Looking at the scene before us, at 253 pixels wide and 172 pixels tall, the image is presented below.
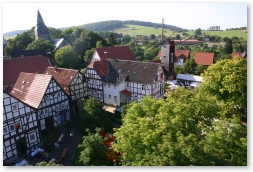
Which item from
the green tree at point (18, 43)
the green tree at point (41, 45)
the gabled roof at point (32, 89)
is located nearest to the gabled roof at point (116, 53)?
the green tree at point (41, 45)

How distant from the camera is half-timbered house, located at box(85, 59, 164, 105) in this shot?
1936 centimetres

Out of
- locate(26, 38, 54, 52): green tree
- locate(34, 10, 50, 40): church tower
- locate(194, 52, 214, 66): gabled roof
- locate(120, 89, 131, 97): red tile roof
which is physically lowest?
locate(120, 89, 131, 97): red tile roof

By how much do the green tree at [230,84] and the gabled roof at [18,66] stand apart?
15648 millimetres

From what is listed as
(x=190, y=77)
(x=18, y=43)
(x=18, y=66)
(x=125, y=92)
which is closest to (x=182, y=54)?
(x=190, y=77)

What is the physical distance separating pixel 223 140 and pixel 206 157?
3.19 feet

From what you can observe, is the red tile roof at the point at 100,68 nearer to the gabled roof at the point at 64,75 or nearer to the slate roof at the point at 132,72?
the slate roof at the point at 132,72

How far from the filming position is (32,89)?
15.4m

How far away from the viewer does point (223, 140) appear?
916 cm

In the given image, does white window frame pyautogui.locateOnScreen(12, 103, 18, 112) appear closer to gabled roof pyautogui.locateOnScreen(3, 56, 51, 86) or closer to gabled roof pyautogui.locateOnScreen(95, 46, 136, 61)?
gabled roof pyautogui.locateOnScreen(3, 56, 51, 86)

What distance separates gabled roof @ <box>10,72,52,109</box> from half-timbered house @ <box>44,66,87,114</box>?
9.65 ft

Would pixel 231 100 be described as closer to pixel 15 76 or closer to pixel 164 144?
pixel 164 144

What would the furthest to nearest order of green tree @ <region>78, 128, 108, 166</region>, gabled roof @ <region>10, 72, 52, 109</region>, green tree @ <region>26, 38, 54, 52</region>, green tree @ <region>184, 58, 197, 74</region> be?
1. green tree @ <region>26, 38, 54, 52</region>
2. green tree @ <region>184, 58, 197, 74</region>
3. gabled roof @ <region>10, 72, 52, 109</region>
4. green tree @ <region>78, 128, 108, 166</region>

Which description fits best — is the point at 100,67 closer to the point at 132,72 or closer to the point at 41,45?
the point at 132,72

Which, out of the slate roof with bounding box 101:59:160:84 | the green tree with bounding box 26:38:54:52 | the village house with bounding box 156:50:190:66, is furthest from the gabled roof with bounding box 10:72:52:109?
the village house with bounding box 156:50:190:66
